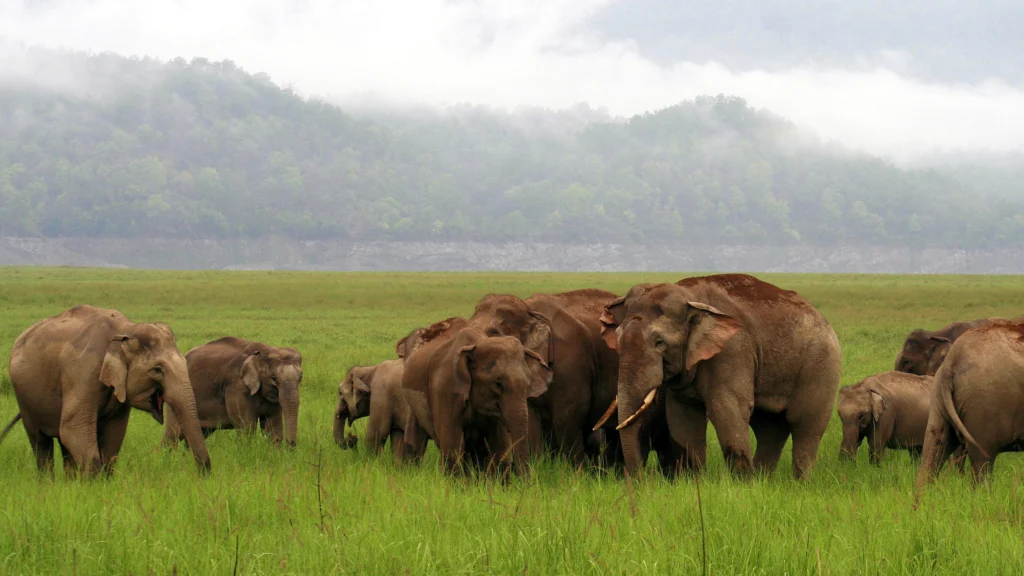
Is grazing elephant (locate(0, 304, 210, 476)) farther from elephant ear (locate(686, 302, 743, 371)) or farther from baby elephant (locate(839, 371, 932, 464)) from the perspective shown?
baby elephant (locate(839, 371, 932, 464))

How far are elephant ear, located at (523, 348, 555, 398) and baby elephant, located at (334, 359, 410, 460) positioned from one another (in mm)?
2699

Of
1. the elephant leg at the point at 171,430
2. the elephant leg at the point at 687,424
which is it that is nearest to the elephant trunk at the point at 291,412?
the elephant leg at the point at 171,430

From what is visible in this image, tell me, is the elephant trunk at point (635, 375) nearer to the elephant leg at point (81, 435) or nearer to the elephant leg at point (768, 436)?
the elephant leg at point (768, 436)

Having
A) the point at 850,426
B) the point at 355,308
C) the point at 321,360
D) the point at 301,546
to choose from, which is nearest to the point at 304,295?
the point at 355,308

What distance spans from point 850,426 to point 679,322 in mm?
4282

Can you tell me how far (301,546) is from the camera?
260 inches

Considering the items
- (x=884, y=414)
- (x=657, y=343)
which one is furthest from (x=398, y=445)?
(x=884, y=414)

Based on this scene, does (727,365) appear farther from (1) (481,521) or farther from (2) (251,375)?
(2) (251,375)

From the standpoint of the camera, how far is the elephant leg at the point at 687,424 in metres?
10.0

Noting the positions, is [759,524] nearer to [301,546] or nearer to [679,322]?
[679,322]

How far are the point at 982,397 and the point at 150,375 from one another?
7.98m

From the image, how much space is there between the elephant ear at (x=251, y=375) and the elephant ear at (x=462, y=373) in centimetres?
538

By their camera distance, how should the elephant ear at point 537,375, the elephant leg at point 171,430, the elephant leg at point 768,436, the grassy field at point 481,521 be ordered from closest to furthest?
the grassy field at point 481,521 < the elephant ear at point 537,375 < the elephant leg at point 768,436 < the elephant leg at point 171,430

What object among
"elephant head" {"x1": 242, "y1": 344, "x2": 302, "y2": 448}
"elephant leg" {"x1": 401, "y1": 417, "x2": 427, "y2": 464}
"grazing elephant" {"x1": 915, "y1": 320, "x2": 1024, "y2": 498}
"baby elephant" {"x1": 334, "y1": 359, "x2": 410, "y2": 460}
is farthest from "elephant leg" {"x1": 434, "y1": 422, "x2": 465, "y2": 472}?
"elephant head" {"x1": 242, "y1": 344, "x2": 302, "y2": 448}
